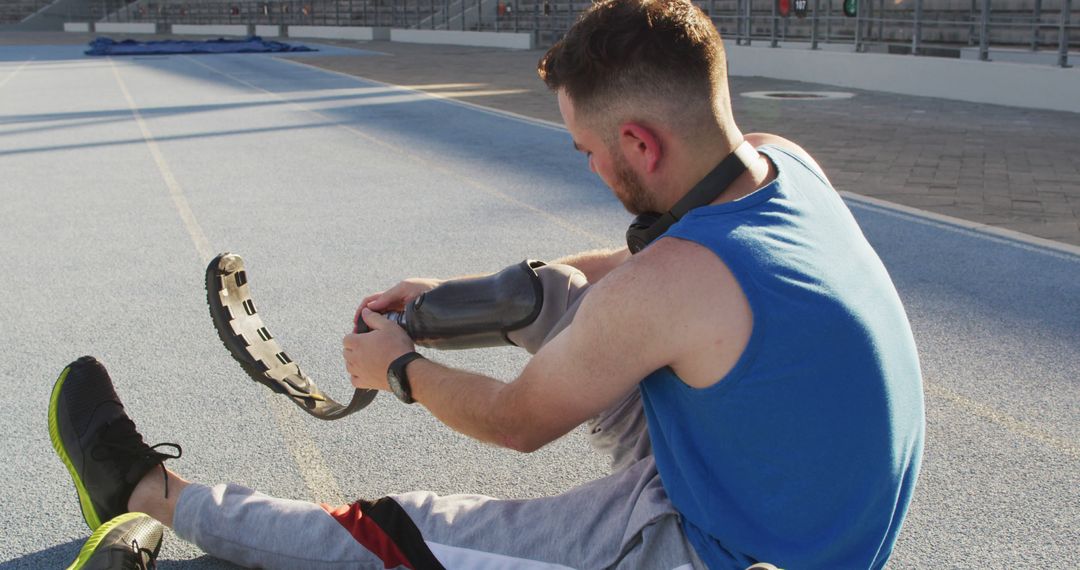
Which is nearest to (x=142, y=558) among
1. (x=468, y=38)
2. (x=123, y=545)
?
(x=123, y=545)

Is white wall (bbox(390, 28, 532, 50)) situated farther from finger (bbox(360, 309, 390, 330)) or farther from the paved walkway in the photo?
finger (bbox(360, 309, 390, 330))

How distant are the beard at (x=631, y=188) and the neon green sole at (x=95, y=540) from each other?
1347mm

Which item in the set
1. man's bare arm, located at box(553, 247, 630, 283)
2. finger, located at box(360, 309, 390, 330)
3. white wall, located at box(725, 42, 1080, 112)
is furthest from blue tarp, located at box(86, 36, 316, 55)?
finger, located at box(360, 309, 390, 330)

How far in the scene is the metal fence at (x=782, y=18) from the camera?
552 inches

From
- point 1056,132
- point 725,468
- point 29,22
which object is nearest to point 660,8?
point 725,468

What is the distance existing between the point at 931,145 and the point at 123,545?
861cm

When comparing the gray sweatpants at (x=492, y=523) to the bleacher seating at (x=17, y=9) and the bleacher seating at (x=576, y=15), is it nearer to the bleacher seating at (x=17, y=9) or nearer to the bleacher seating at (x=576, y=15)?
the bleacher seating at (x=576, y=15)

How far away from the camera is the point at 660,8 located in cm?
177

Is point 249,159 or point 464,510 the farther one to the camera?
point 249,159

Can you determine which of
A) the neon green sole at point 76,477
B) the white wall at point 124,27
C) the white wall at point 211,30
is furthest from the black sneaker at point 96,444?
the white wall at point 124,27

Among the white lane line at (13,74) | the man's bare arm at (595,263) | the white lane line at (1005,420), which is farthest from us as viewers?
the white lane line at (13,74)

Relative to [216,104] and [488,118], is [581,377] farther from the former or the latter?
[216,104]

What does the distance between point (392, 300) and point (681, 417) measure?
A: 1002 mm

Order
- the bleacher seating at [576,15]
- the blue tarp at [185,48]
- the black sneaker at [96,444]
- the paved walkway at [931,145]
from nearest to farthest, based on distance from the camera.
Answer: the black sneaker at [96,444] → the paved walkway at [931,145] → the bleacher seating at [576,15] → the blue tarp at [185,48]
